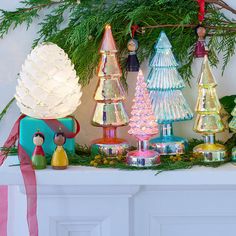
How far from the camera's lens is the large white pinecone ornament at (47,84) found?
0.99m

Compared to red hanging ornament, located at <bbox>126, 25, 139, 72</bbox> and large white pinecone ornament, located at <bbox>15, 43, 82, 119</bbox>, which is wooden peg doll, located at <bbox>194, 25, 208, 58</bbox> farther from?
large white pinecone ornament, located at <bbox>15, 43, 82, 119</bbox>

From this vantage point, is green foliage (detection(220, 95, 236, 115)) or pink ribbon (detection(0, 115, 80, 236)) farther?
green foliage (detection(220, 95, 236, 115))

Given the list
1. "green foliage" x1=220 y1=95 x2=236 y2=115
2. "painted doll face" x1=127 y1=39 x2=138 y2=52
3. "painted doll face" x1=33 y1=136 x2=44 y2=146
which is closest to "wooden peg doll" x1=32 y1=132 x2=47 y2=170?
"painted doll face" x1=33 y1=136 x2=44 y2=146

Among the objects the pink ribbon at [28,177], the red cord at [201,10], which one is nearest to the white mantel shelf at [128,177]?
the pink ribbon at [28,177]

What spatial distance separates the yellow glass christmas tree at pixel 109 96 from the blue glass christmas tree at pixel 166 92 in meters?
0.06

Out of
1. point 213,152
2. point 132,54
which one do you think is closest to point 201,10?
point 132,54

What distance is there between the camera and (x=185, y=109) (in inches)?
40.9

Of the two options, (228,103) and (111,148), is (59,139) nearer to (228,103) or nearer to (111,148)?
(111,148)

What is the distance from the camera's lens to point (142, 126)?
98cm

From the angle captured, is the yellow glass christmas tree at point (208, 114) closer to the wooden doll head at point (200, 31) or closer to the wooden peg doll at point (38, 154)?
the wooden doll head at point (200, 31)

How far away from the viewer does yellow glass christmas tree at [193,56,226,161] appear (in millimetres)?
998

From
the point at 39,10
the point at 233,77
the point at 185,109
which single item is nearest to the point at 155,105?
the point at 185,109

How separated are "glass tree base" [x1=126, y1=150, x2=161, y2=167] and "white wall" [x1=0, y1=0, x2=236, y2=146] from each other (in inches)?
5.4

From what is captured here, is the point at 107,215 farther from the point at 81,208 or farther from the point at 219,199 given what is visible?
the point at 219,199
